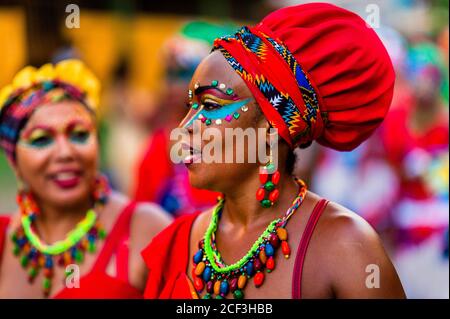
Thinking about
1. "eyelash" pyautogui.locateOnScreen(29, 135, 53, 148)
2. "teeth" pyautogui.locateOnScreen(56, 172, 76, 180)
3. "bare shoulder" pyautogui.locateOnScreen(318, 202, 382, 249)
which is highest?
"eyelash" pyautogui.locateOnScreen(29, 135, 53, 148)

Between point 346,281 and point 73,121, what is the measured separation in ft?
6.22

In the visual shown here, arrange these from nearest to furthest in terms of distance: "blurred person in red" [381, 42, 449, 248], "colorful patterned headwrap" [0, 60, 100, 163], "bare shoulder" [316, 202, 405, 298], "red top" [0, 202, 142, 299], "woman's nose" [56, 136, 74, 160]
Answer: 1. "bare shoulder" [316, 202, 405, 298]
2. "red top" [0, 202, 142, 299]
3. "woman's nose" [56, 136, 74, 160]
4. "colorful patterned headwrap" [0, 60, 100, 163]
5. "blurred person in red" [381, 42, 449, 248]

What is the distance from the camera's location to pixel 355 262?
2789 mm

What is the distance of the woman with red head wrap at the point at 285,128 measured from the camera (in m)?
2.88

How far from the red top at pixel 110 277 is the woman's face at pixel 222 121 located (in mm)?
912

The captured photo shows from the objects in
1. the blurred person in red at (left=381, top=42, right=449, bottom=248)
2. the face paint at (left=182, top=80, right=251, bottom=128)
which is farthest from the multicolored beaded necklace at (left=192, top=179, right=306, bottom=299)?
the blurred person in red at (left=381, top=42, right=449, bottom=248)

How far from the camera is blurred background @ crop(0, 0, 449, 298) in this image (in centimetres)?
572

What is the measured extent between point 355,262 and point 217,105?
2.64 ft

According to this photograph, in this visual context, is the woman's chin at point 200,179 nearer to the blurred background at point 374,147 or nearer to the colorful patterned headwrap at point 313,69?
the colorful patterned headwrap at point 313,69

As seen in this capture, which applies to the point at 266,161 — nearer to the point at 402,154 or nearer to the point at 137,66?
the point at 402,154

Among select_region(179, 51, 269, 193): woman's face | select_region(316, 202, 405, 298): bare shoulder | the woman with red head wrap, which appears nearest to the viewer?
select_region(316, 202, 405, 298): bare shoulder

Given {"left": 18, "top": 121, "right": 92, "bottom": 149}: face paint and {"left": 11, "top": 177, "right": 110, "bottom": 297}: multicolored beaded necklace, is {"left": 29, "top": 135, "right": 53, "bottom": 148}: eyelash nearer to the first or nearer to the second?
{"left": 18, "top": 121, "right": 92, "bottom": 149}: face paint

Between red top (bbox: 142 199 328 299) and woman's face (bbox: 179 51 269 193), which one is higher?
woman's face (bbox: 179 51 269 193)
